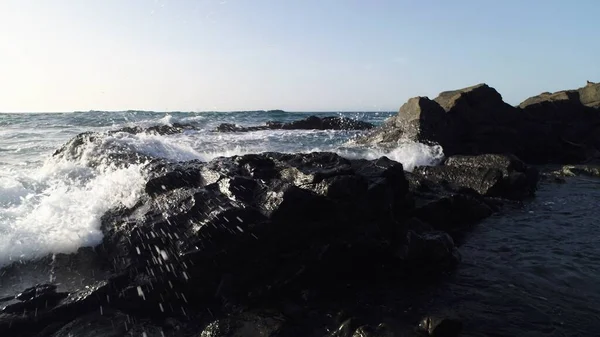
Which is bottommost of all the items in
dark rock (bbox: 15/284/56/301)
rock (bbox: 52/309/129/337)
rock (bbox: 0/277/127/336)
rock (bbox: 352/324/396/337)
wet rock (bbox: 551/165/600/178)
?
rock (bbox: 52/309/129/337)

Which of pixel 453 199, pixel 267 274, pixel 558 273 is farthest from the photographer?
pixel 453 199

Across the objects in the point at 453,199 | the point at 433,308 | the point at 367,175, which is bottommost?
the point at 433,308

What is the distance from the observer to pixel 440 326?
459cm

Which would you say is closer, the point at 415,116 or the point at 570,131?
the point at 415,116

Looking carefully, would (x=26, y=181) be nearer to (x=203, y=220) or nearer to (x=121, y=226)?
(x=121, y=226)

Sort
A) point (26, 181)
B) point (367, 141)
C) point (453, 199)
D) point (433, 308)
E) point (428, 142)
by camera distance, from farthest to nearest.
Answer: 1. point (367, 141)
2. point (428, 142)
3. point (26, 181)
4. point (453, 199)
5. point (433, 308)

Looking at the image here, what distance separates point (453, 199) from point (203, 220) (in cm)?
597

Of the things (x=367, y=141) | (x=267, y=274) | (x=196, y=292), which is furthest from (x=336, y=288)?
(x=367, y=141)

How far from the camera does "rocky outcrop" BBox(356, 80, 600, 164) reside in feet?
54.3

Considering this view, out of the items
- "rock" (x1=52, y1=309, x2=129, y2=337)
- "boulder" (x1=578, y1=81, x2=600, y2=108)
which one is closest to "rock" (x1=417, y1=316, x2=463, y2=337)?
"rock" (x1=52, y1=309, x2=129, y2=337)

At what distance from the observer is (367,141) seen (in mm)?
19172

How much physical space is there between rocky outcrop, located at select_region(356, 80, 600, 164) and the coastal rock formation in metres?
10.2

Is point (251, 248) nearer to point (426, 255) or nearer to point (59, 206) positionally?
point (426, 255)

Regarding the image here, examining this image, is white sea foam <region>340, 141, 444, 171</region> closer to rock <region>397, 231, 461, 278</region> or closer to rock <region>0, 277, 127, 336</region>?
rock <region>397, 231, 461, 278</region>
